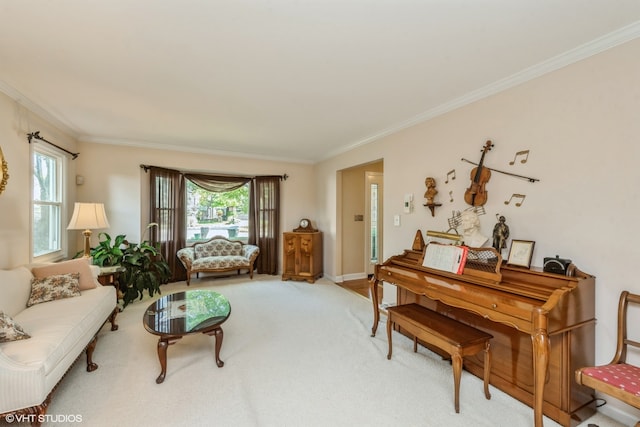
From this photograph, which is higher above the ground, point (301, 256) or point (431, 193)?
point (431, 193)

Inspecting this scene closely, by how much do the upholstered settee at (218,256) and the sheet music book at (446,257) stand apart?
136 inches

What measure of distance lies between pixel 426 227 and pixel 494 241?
31.1 inches

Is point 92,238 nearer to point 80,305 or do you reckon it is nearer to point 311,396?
point 80,305

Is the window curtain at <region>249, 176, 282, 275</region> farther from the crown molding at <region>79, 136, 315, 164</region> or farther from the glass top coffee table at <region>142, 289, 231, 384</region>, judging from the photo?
the glass top coffee table at <region>142, 289, 231, 384</region>

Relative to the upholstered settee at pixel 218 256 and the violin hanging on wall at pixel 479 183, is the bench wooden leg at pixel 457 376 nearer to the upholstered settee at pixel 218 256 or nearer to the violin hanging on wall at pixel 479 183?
the violin hanging on wall at pixel 479 183

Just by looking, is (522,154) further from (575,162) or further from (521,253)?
(521,253)

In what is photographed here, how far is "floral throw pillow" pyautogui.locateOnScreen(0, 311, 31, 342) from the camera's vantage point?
1.67 meters

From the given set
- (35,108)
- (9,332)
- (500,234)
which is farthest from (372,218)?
(35,108)

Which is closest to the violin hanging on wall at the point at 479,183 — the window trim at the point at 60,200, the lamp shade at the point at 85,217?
the lamp shade at the point at 85,217

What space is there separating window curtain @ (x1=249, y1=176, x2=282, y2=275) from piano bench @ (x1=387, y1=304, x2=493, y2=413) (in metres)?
3.48

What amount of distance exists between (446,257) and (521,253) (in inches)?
20.4

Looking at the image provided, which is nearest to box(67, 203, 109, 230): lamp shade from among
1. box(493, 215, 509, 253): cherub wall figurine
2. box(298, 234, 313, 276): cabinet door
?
box(298, 234, 313, 276): cabinet door

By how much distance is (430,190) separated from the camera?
2922 mm

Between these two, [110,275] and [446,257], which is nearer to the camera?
[446,257]
